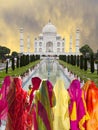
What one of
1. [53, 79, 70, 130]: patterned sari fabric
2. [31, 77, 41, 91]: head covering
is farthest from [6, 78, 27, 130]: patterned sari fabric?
[53, 79, 70, 130]: patterned sari fabric

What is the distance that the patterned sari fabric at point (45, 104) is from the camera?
325 centimetres

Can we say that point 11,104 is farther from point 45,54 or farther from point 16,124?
point 45,54

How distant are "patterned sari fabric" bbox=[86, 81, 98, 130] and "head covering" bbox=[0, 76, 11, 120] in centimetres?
77

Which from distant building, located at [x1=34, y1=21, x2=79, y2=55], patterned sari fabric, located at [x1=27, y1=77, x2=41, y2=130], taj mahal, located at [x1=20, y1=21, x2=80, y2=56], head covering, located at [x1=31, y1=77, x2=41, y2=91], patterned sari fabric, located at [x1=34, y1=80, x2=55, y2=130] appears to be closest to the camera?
patterned sari fabric, located at [x1=34, y1=80, x2=55, y2=130]

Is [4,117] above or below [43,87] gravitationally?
below

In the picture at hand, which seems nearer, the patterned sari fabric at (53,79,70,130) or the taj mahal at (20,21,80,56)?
→ the patterned sari fabric at (53,79,70,130)

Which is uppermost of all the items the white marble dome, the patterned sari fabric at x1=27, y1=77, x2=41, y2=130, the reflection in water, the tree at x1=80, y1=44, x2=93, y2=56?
the white marble dome

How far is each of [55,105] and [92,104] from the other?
0.34 meters

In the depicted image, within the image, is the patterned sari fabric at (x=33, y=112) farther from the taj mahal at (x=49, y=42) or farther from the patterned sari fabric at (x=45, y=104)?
the taj mahal at (x=49, y=42)

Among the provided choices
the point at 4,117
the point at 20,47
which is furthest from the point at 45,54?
the point at 4,117

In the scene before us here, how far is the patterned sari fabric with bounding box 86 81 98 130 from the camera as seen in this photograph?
10.9 feet

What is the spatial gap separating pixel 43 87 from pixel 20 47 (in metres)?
48.7

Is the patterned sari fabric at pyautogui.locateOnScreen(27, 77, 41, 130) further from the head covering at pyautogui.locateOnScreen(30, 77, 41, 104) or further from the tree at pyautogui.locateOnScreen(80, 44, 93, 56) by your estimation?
the tree at pyautogui.locateOnScreen(80, 44, 93, 56)

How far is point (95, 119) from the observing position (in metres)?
3.47
